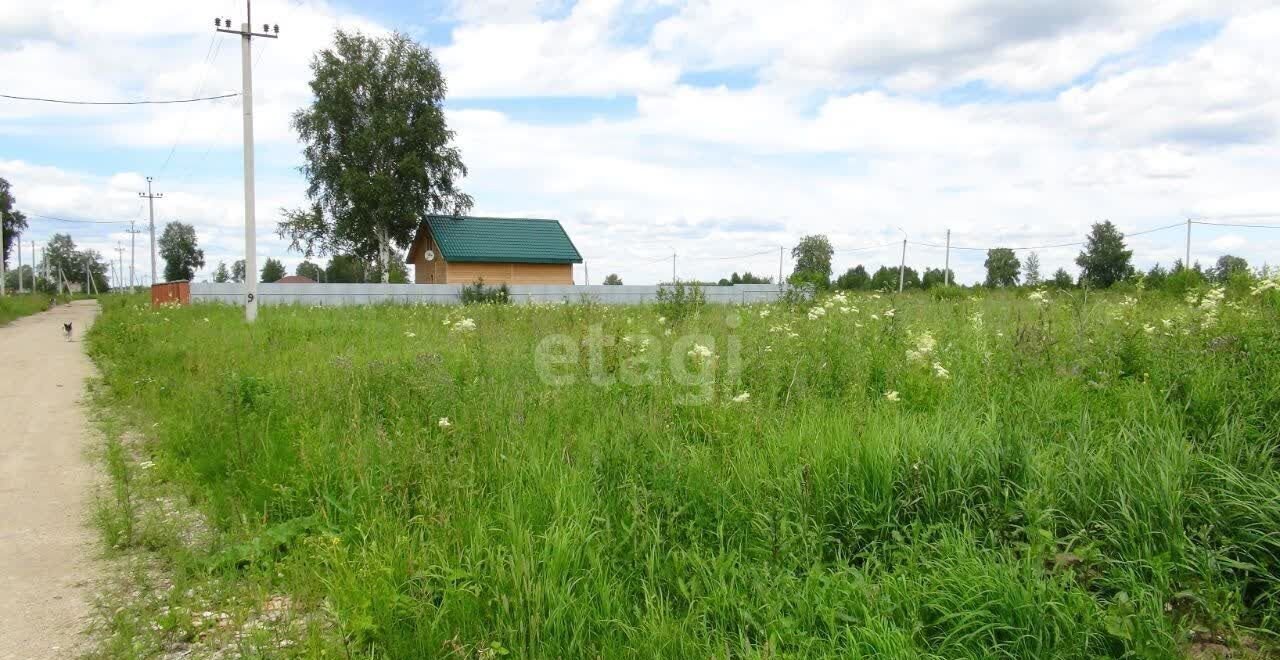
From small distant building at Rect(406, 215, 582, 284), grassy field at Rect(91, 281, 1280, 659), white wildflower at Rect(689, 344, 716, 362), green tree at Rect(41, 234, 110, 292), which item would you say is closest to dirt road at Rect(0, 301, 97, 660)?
grassy field at Rect(91, 281, 1280, 659)

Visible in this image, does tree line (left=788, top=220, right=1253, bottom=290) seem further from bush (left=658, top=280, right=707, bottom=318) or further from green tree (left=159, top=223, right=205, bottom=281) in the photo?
green tree (left=159, top=223, right=205, bottom=281)

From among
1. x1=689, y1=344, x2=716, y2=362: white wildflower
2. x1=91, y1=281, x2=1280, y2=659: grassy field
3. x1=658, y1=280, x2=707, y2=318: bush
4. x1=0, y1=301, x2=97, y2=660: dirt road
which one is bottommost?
x1=0, y1=301, x2=97, y2=660: dirt road

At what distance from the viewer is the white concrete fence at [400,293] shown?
1026 inches

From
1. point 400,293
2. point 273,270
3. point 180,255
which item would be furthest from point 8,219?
point 400,293

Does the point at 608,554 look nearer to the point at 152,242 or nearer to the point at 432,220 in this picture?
the point at 432,220

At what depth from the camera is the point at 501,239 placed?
36875mm

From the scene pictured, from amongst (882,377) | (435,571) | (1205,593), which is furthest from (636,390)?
(1205,593)

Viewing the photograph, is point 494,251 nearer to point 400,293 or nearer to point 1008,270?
point 400,293

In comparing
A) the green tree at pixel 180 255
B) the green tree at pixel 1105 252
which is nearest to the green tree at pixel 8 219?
the green tree at pixel 180 255

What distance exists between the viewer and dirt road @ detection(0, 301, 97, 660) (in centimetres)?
325

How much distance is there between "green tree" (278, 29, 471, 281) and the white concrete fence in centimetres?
711

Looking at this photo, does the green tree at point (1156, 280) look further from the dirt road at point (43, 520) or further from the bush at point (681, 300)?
the dirt road at point (43, 520)

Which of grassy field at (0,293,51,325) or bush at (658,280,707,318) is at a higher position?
bush at (658,280,707,318)

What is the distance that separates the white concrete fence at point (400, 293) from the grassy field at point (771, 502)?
18.2 m
